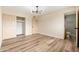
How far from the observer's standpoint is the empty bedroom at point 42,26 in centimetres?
364

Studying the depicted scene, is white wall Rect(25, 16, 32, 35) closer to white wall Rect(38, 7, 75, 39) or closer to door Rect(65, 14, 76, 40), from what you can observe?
white wall Rect(38, 7, 75, 39)

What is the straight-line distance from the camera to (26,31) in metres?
6.20

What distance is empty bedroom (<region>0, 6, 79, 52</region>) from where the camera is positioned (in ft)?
12.0

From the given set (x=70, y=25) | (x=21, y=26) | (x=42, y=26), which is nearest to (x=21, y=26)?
(x=21, y=26)

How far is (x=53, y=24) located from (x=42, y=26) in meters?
1.42

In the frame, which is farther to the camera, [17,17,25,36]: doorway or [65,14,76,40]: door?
[17,17,25,36]: doorway

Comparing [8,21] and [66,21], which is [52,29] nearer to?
[66,21]

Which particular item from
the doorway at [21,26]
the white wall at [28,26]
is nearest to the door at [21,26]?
the doorway at [21,26]

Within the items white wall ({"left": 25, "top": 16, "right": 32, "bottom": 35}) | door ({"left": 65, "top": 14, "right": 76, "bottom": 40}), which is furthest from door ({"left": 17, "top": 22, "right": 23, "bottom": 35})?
door ({"left": 65, "top": 14, "right": 76, "bottom": 40})

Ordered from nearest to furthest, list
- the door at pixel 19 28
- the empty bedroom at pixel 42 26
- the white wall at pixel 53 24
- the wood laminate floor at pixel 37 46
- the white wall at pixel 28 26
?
1. the wood laminate floor at pixel 37 46
2. the empty bedroom at pixel 42 26
3. the white wall at pixel 53 24
4. the door at pixel 19 28
5. the white wall at pixel 28 26

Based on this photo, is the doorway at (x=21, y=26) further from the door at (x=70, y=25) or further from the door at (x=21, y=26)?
the door at (x=70, y=25)
